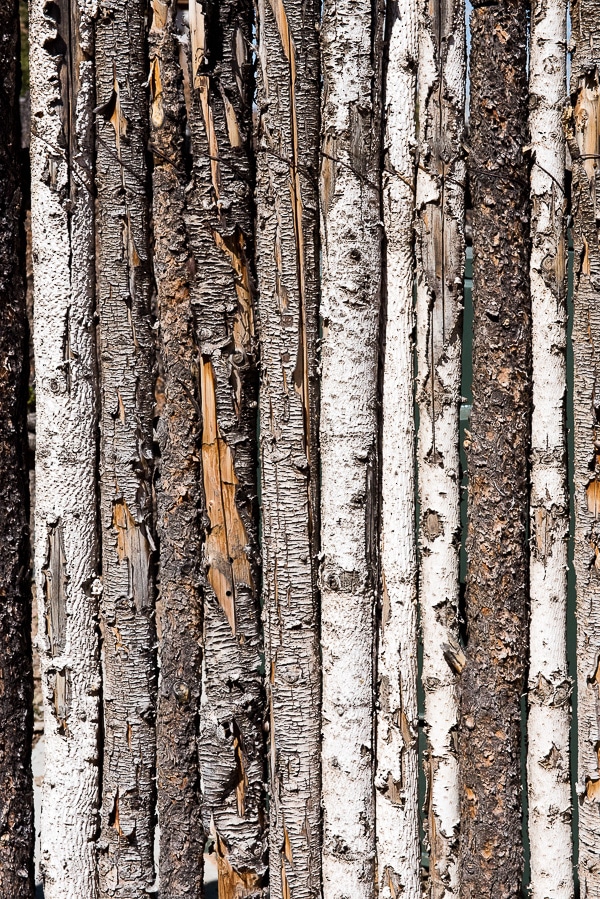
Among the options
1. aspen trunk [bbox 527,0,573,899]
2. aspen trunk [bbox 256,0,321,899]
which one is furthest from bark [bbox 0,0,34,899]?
aspen trunk [bbox 527,0,573,899]

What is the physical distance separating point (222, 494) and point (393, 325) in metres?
0.77

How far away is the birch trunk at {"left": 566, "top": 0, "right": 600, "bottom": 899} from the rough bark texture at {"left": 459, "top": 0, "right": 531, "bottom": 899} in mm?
161

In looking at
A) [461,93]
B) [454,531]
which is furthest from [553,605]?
[461,93]

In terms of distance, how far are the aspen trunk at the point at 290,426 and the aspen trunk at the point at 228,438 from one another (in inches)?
1.9

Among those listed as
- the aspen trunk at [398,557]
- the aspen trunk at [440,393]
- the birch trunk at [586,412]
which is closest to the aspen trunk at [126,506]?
the aspen trunk at [398,557]

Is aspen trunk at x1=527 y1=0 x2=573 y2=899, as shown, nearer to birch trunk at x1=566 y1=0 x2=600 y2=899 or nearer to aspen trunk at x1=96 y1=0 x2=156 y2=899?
birch trunk at x1=566 y1=0 x2=600 y2=899

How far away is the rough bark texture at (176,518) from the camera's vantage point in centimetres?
247

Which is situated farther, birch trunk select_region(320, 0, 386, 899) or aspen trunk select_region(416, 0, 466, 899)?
aspen trunk select_region(416, 0, 466, 899)

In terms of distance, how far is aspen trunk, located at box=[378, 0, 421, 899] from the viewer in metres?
2.50

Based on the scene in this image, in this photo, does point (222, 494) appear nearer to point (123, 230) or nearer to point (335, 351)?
point (335, 351)

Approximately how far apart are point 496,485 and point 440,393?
346mm

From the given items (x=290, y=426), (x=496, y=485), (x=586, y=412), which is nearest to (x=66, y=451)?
(x=290, y=426)

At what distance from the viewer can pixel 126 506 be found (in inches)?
100

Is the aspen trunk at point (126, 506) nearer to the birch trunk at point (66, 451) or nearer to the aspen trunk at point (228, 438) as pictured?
the birch trunk at point (66, 451)
